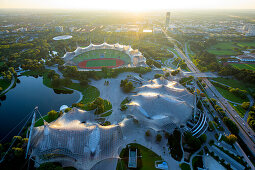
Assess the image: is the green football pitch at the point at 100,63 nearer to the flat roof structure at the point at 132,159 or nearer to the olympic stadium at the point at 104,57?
the olympic stadium at the point at 104,57

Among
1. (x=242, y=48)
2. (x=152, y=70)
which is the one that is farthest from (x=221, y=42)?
(x=152, y=70)

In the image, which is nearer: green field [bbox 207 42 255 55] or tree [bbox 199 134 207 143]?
tree [bbox 199 134 207 143]

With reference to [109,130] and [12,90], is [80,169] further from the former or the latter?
[12,90]

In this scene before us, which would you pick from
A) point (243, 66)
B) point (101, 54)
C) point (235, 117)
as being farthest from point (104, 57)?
point (243, 66)

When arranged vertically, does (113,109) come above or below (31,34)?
below

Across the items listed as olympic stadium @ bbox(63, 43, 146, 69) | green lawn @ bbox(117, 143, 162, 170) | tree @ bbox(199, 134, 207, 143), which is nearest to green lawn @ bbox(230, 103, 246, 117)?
tree @ bbox(199, 134, 207, 143)

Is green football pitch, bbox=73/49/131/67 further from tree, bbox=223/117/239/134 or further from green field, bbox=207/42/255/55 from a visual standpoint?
green field, bbox=207/42/255/55

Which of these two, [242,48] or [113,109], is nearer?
[113,109]

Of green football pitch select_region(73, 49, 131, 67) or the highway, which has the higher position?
green football pitch select_region(73, 49, 131, 67)
